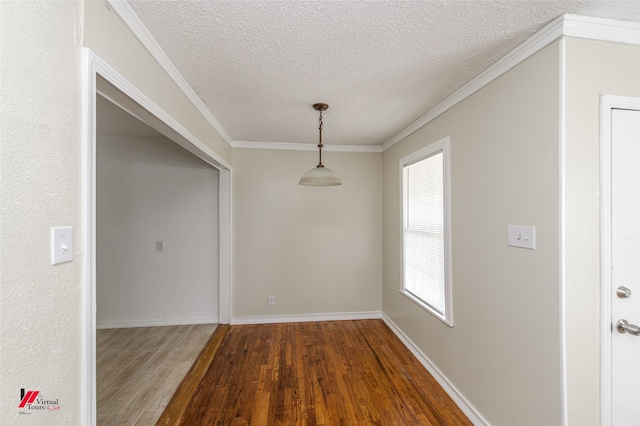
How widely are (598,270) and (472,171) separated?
928 mm

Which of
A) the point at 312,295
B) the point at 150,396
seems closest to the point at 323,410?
the point at 150,396

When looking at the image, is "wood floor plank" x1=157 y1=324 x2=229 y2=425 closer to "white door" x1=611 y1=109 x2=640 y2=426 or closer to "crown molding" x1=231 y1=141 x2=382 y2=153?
"crown molding" x1=231 y1=141 x2=382 y2=153

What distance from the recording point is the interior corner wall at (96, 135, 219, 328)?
3.51 metres

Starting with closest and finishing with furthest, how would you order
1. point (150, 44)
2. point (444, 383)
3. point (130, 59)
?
1. point (130, 59)
2. point (150, 44)
3. point (444, 383)

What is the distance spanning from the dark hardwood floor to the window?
2.12 feet

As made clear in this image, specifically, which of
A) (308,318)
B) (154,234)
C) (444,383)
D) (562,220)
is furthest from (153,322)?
(562,220)

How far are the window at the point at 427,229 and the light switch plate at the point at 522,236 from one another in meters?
0.66

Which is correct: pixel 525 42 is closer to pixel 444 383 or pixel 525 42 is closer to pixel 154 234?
pixel 444 383

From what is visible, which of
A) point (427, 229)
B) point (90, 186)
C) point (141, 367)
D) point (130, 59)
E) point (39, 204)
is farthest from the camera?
point (427, 229)

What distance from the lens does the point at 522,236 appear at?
1582 millimetres

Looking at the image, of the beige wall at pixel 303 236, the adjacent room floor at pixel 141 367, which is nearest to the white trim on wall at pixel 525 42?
the beige wall at pixel 303 236

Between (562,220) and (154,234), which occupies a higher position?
(562,220)

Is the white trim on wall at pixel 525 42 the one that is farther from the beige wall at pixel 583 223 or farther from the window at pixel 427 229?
the window at pixel 427 229

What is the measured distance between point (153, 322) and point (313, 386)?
8.08 feet
